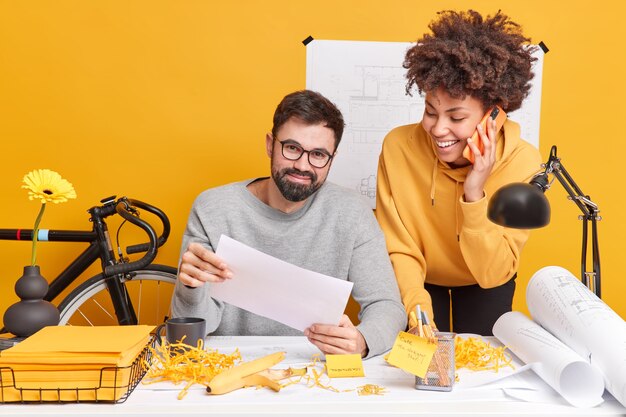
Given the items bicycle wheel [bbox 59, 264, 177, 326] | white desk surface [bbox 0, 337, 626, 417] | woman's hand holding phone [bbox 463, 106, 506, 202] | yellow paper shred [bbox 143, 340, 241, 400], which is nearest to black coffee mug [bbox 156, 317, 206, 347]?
yellow paper shred [bbox 143, 340, 241, 400]

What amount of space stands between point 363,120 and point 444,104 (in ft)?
3.03

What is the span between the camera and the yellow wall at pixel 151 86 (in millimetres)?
2711

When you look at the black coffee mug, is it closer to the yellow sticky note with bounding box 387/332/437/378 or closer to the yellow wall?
the yellow sticky note with bounding box 387/332/437/378

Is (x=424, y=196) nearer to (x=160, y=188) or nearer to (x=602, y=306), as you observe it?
(x=602, y=306)

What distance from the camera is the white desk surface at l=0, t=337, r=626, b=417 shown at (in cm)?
113

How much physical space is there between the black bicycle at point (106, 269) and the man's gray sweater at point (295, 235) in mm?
585

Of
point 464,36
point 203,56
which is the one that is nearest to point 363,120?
point 203,56

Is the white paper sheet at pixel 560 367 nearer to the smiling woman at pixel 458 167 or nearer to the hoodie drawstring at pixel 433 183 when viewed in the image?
the smiling woman at pixel 458 167

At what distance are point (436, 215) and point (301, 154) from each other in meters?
0.50

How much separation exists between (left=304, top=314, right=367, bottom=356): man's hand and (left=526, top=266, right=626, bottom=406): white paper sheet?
1.40ft

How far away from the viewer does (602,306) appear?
1374mm

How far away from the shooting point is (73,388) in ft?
3.76

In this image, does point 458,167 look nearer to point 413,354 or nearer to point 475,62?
point 475,62

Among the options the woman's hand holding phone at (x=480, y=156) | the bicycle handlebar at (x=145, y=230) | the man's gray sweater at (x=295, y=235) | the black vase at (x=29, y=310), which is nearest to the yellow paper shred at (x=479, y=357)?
Answer: the man's gray sweater at (x=295, y=235)
